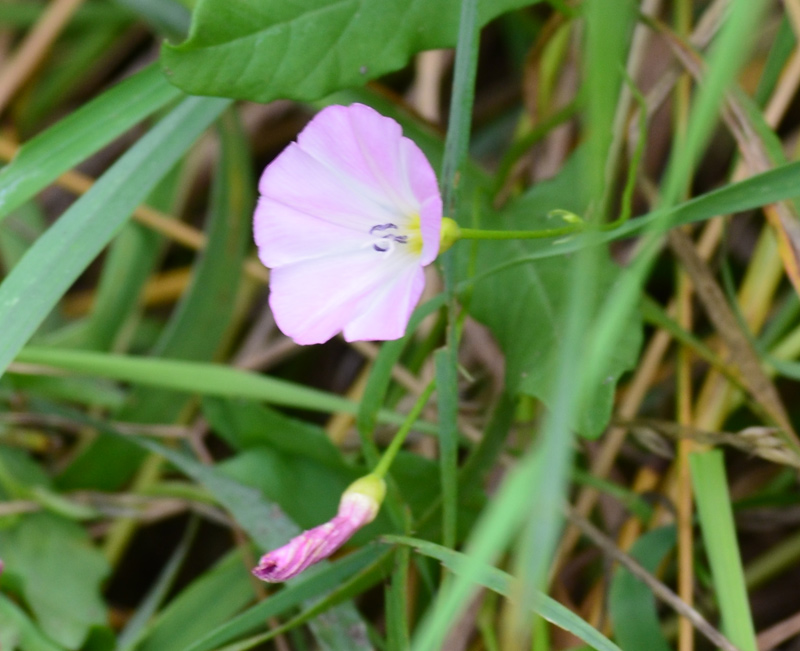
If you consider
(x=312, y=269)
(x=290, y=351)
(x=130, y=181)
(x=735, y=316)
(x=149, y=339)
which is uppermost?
(x=130, y=181)

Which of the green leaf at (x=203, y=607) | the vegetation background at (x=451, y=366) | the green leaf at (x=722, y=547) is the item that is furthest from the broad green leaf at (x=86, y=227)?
the green leaf at (x=722, y=547)

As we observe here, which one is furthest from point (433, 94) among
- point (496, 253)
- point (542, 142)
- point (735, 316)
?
point (735, 316)

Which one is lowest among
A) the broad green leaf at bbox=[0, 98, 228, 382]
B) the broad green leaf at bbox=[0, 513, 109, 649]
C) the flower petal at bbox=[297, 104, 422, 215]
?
the broad green leaf at bbox=[0, 513, 109, 649]

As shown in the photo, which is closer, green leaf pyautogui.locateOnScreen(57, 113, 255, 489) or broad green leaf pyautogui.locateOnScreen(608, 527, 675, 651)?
broad green leaf pyautogui.locateOnScreen(608, 527, 675, 651)

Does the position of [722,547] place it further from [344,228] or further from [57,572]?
[57,572]

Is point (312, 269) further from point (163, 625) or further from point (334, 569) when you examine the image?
point (163, 625)

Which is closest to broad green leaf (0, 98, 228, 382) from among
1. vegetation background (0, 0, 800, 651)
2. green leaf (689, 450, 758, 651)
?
vegetation background (0, 0, 800, 651)

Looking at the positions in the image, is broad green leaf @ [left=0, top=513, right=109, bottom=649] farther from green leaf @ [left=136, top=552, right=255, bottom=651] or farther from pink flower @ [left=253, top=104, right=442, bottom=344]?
pink flower @ [left=253, top=104, right=442, bottom=344]

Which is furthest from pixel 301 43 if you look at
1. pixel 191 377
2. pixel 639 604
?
pixel 639 604

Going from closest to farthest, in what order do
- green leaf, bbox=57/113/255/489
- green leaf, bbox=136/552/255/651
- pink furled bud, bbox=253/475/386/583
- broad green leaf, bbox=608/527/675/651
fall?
pink furled bud, bbox=253/475/386/583 < broad green leaf, bbox=608/527/675/651 < green leaf, bbox=136/552/255/651 < green leaf, bbox=57/113/255/489
